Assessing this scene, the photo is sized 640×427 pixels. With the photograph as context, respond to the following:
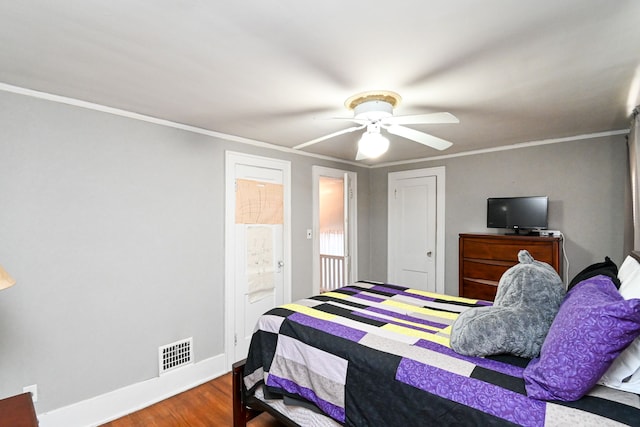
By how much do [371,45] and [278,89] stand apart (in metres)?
0.73

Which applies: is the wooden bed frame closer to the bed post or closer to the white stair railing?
the bed post

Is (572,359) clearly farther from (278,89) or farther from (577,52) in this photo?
(278,89)

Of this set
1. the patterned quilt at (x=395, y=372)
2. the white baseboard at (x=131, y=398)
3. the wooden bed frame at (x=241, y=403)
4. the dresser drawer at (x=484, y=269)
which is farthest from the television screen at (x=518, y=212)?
the white baseboard at (x=131, y=398)

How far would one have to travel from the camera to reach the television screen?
127 inches

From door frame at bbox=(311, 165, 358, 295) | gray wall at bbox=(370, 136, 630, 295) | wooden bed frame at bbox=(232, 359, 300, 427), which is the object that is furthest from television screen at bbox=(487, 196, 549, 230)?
wooden bed frame at bbox=(232, 359, 300, 427)

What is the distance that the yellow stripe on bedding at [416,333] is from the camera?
169 centimetres

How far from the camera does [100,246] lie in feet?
7.64

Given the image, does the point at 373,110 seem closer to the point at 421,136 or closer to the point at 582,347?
the point at 421,136

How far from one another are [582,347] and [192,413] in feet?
8.46

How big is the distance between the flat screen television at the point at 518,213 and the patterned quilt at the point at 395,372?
4.72 feet

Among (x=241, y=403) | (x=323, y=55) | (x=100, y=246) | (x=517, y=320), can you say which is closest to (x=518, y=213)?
(x=517, y=320)

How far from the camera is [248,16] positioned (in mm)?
1295

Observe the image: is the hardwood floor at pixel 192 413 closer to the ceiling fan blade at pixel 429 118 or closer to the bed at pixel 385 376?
the bed at pixel 385 376

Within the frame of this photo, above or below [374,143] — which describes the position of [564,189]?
below
